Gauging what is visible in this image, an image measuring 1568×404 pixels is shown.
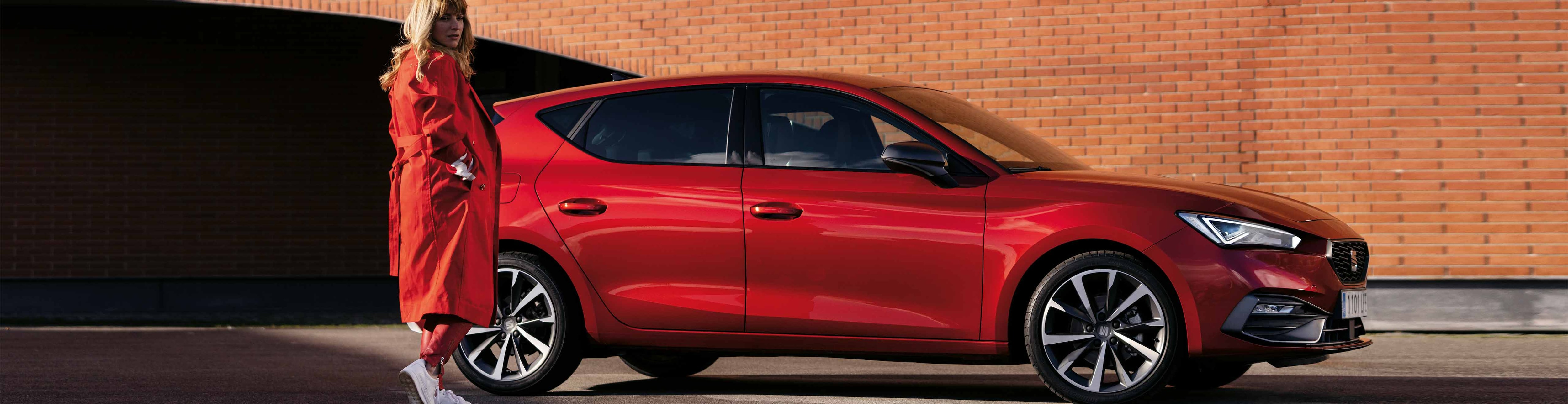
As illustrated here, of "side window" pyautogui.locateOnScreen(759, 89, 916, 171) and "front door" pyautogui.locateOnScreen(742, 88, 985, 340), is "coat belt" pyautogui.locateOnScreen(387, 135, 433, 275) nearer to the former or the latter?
"front door" pyautogui.locateOnScreen(742, 88, 985, 340)

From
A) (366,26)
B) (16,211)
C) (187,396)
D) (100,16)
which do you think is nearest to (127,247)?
(16,211)

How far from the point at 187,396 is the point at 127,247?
334 inches

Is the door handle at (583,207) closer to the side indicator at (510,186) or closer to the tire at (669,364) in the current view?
the side indicator at (510,186)

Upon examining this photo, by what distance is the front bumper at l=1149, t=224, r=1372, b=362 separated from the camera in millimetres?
5191

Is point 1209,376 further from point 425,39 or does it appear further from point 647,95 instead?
point 425,39

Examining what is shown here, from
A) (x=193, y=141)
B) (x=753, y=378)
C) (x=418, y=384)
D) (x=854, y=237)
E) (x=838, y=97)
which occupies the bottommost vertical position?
(x=753, y=378)

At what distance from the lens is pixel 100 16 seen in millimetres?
Result: 13812

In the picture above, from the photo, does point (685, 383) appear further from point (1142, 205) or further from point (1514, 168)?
point (1514, 168)

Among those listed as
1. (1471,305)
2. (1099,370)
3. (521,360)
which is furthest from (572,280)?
(1471,305)

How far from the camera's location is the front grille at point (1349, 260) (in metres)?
5.38

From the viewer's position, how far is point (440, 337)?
202 inches

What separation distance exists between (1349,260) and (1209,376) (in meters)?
1.06

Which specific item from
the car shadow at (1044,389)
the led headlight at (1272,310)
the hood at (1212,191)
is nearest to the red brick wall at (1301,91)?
the car shadow at (1044,389)

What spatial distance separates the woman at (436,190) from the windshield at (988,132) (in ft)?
5.88
